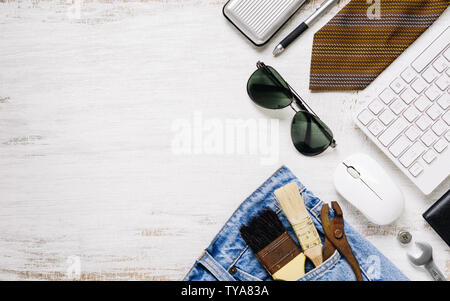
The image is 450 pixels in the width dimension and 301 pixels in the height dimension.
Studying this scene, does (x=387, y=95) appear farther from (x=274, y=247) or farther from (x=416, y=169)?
(x=274, y=247)

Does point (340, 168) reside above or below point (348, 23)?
below

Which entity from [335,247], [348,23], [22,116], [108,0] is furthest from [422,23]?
[22,116]

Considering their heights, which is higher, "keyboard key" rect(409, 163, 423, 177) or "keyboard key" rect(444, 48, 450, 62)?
"keyboard key" rect(444, 48, 450, 62)

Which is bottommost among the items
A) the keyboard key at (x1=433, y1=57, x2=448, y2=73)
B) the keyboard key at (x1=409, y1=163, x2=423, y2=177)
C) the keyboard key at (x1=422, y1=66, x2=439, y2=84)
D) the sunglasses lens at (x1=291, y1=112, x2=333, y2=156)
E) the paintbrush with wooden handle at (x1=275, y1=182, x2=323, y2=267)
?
the paintbrush with wooden handle at (x1=275, y1=182, x2=323, y2=267)

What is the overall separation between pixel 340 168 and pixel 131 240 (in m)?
0.35

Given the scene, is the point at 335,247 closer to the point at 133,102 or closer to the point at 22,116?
the point at 133,102

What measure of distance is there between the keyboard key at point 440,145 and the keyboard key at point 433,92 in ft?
0.20

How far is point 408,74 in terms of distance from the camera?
59cm

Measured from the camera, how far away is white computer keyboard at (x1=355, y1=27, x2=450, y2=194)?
59 cm

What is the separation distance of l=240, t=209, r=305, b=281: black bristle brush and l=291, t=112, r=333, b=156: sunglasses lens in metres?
0.11

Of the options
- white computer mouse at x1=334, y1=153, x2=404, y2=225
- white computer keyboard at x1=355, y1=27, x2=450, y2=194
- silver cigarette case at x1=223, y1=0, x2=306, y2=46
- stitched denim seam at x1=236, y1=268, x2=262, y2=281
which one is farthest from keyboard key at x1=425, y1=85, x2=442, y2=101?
stitched denim seam at x1=236, y1=268, x2=262, y2=281

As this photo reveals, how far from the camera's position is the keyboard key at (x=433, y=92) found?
0.59 m

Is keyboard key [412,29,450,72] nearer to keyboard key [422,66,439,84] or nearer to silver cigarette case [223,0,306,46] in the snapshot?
keyboard key [422,66,439,84]
